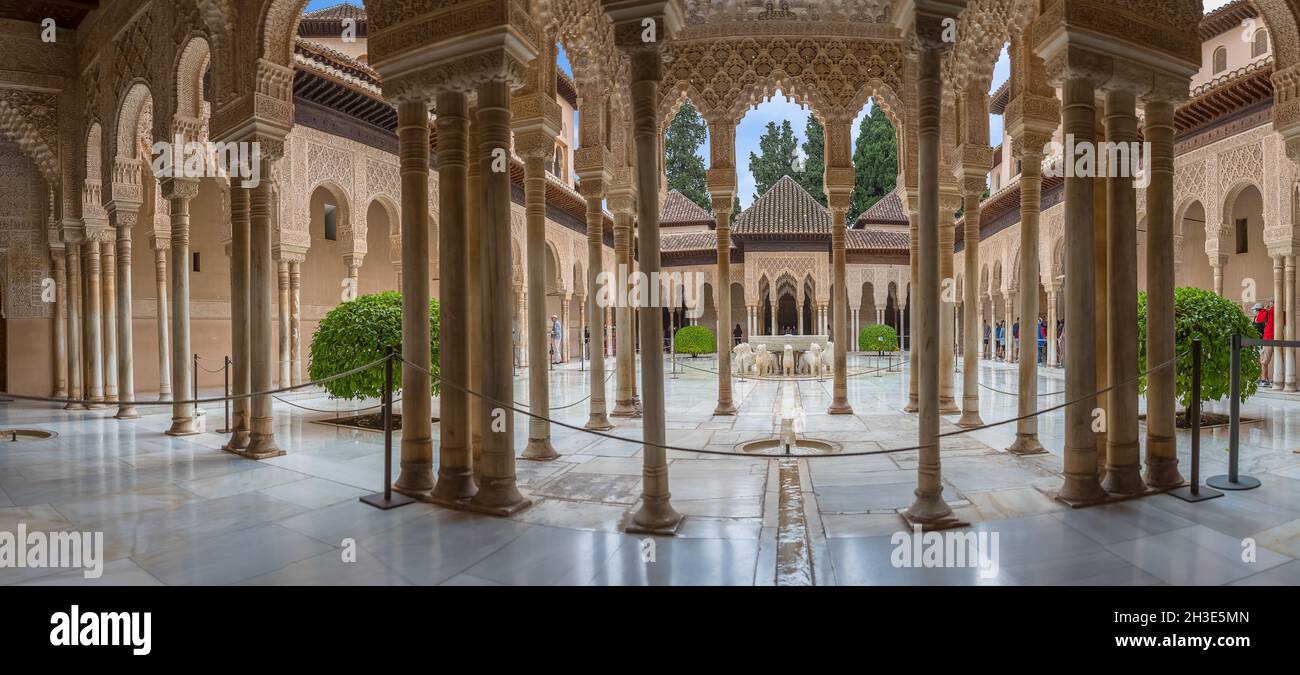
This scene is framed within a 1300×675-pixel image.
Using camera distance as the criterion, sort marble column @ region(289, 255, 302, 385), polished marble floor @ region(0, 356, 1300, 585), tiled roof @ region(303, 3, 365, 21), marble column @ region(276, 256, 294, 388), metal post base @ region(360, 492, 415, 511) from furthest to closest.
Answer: tiled roof @ region(303, 3, 365, 21) → marble column @ region(289, 255, 302, 385) → marble column @ region(276, 256, 294, 388) → metal post base @ region(360, 492, 415, 511) → polished marble floor @ region(0, 356, 1300, 585)

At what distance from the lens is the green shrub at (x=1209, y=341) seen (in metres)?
6.64

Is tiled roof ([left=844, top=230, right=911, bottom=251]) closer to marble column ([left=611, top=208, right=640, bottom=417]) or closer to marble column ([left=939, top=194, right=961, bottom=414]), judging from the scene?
marble column ([left=939, top=194, right=961, bottom=414])

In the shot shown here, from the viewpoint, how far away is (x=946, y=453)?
5875 millimetres

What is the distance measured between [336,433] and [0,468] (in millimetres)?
2847

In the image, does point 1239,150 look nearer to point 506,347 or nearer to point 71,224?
point 506,347

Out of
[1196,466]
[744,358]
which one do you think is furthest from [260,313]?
[744,358]

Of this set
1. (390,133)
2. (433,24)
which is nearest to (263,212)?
(433,24)

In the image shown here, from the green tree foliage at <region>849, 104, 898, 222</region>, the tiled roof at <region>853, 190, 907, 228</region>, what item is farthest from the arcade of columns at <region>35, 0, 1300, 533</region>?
the green tree foliage at <region>849, 104, 898, 222</region>

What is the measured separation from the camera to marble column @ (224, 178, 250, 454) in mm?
6199

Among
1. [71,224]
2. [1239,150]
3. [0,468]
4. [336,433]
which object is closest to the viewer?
[0,468]

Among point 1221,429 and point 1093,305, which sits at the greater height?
point 1093,305

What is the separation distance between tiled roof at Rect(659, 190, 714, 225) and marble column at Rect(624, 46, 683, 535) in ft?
95.9

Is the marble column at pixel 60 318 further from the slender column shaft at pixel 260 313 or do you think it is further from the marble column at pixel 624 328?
the marble column at pixel 624 328

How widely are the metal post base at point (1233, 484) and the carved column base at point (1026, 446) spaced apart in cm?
127
